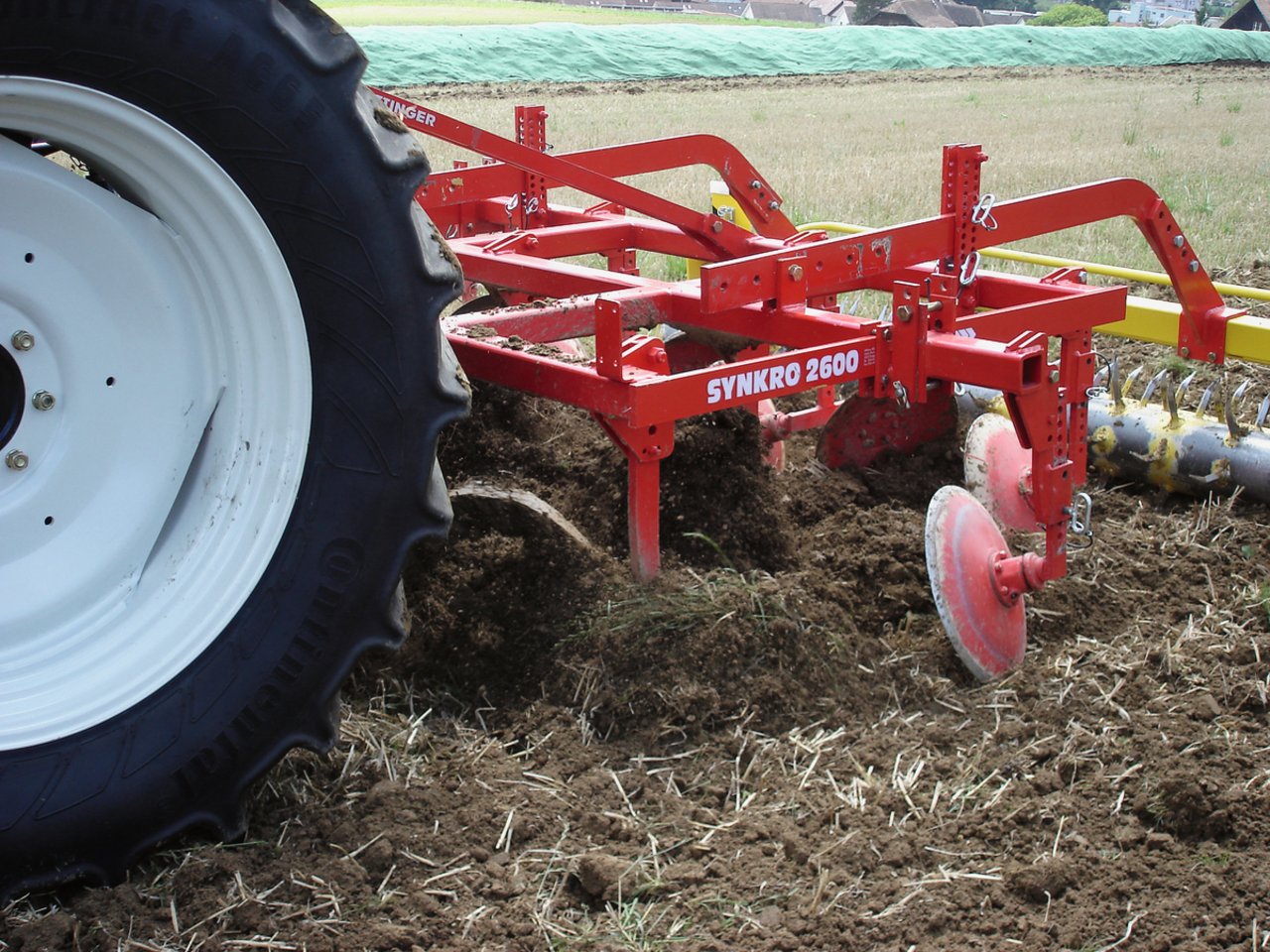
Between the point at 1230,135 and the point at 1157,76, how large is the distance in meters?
12.7

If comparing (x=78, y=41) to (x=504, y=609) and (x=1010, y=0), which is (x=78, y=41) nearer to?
(x=504, y=609)

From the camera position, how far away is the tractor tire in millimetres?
1928

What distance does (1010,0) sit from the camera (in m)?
77.0

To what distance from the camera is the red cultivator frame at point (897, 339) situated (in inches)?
115

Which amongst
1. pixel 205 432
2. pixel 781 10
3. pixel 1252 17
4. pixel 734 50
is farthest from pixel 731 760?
Result: pixel 781 10

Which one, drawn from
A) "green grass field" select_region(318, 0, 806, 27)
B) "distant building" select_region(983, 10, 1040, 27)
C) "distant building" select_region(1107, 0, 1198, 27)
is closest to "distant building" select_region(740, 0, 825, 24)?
"distant building" select_region(983, 10, 1040, 27)

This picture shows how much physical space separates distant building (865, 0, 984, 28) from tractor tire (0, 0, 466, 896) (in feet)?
182

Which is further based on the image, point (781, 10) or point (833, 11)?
point (833, 11)

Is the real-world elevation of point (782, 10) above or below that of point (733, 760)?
above

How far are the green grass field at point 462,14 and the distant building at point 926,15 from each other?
11.2 metres

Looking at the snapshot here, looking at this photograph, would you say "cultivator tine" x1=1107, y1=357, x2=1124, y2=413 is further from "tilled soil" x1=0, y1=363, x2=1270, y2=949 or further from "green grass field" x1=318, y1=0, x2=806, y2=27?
"green grass field" x1=318, y1=0, x2=806, y2=27

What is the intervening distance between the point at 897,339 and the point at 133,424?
1.73m

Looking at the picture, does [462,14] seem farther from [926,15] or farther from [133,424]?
[133,424]

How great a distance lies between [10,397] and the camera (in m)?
2.00
